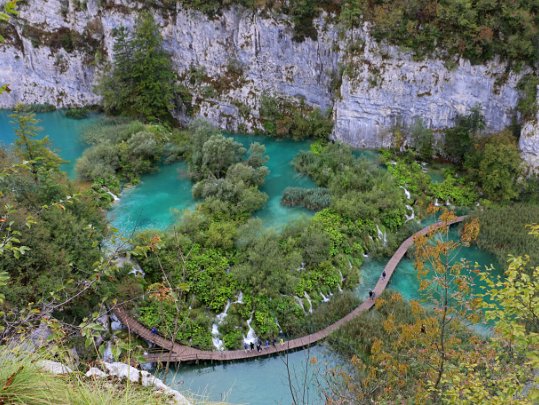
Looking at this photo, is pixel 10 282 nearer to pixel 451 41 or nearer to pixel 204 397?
pixel 204 397

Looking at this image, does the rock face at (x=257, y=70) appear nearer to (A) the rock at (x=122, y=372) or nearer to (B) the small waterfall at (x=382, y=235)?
(B) the small waterfall at (x=382, y=235)

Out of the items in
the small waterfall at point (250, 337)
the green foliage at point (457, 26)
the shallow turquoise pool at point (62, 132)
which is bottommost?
the small waterfall at point (250, 337)

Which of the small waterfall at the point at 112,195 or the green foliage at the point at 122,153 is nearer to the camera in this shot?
the small waterfall at the point at 112,195

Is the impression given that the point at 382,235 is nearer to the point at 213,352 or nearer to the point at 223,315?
the point at 223,315

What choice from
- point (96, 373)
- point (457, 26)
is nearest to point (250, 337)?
point (96, 373)

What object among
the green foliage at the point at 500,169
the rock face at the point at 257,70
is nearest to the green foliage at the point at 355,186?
the rock face at the point at 257,70

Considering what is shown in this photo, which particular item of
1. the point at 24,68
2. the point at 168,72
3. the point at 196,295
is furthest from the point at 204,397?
the point at 24,68

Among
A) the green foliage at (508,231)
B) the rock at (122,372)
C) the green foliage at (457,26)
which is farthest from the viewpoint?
the green foliage at (457,26)
